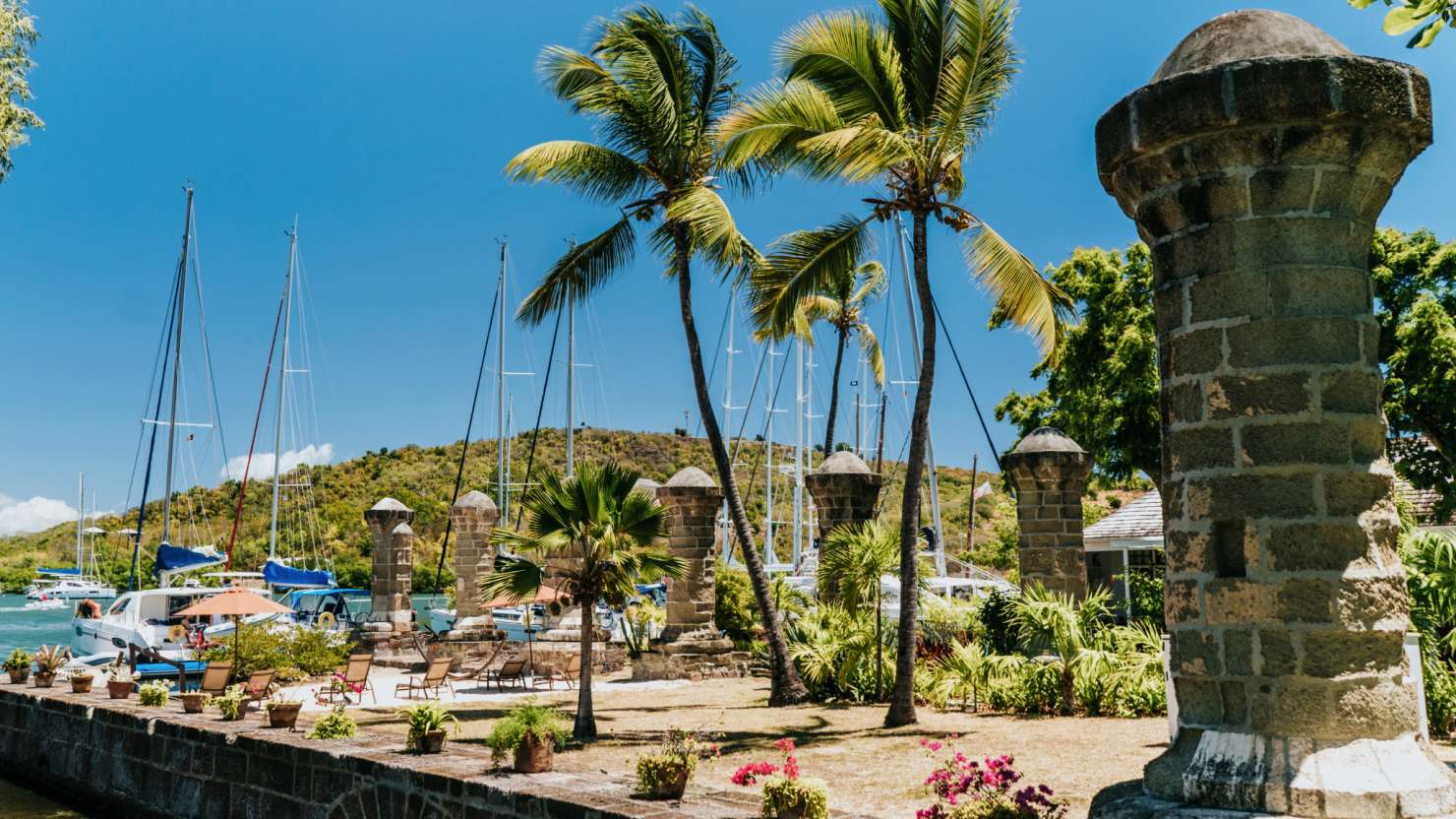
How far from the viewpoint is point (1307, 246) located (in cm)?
535

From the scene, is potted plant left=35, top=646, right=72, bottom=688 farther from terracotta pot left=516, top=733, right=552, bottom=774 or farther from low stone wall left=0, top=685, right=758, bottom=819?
terracotta pot left=516, top=733, right=552, bottom=774

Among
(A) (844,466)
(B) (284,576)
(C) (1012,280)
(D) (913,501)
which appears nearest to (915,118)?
(C) (1012,280)

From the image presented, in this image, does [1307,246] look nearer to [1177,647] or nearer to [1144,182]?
[1144,182]

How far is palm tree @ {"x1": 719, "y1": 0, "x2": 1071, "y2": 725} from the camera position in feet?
47.3

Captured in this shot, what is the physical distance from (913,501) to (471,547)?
1509 centimetres

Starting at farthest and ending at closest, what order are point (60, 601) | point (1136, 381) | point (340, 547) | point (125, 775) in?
point (60, 601), point (340, 547), point (1136, 381), point (125, 775)

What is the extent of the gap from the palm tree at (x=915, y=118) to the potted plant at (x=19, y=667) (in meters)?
14.6

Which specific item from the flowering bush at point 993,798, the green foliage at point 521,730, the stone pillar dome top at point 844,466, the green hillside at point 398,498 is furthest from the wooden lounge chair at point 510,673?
the green hillside at point 398,498

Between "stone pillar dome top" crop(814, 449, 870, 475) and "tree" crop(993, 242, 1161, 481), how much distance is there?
9542mm

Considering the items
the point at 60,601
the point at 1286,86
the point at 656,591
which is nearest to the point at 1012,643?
the point at 1286,86

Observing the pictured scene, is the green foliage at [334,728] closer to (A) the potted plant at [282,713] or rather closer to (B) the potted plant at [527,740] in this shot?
(A) the potted plant at [282,713]

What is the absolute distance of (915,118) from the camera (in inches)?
589

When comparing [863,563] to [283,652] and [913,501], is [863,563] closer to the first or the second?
[913,501]

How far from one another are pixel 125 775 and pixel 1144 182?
13.9m
